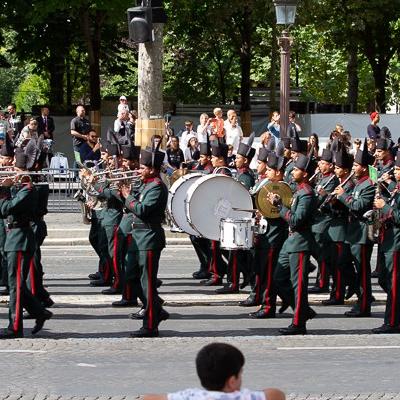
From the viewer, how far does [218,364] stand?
19.4 feet

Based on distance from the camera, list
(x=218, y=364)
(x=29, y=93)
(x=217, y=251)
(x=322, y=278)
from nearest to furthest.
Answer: (x=218, y=364) < (x=322, y=278) < (x=217, y=251) < (x=29, y=93)

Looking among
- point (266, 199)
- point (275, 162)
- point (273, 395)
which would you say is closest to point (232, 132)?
point (266, 199)

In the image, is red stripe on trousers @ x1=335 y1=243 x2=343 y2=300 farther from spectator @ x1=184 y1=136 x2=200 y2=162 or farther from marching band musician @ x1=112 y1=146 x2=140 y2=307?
spectator @ x1=184 y1=136 x2=200 y2=162

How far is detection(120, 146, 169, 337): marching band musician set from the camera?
12633mm

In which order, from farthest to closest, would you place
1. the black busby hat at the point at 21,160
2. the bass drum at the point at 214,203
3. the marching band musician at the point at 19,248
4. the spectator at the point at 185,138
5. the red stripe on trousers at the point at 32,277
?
the spectator at the point at 185,138
the bass drum at the point at 214,203
the red stripe on trousers at the point at 32,277
the black busby hat at the point at 21,160
the marching band musician at the point at 19,248

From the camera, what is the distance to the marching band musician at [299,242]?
12750 mm

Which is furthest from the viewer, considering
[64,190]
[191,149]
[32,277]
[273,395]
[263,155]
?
[64,190]

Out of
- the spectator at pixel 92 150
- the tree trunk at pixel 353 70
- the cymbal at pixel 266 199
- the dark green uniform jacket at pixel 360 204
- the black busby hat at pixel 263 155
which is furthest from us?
the tree trunk at pixel 353 70

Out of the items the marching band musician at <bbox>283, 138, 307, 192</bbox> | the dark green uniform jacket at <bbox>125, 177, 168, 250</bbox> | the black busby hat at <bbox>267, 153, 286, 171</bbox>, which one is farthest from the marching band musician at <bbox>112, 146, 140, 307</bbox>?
the marching band musician at <bbox>283, 138, 307, 192</bbox>

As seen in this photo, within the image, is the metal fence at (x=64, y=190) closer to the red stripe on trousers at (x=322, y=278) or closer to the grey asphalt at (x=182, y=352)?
the grey asphalt at (x=182, y=352)

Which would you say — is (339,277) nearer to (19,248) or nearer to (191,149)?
(19,248)

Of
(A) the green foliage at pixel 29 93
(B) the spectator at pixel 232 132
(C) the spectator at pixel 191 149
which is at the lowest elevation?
(C) the spectator at pixel 191 149

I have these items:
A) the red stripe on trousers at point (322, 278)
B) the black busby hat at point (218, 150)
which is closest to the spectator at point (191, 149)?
the black busby hat at point (218, 150)

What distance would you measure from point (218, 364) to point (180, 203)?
9317mm
